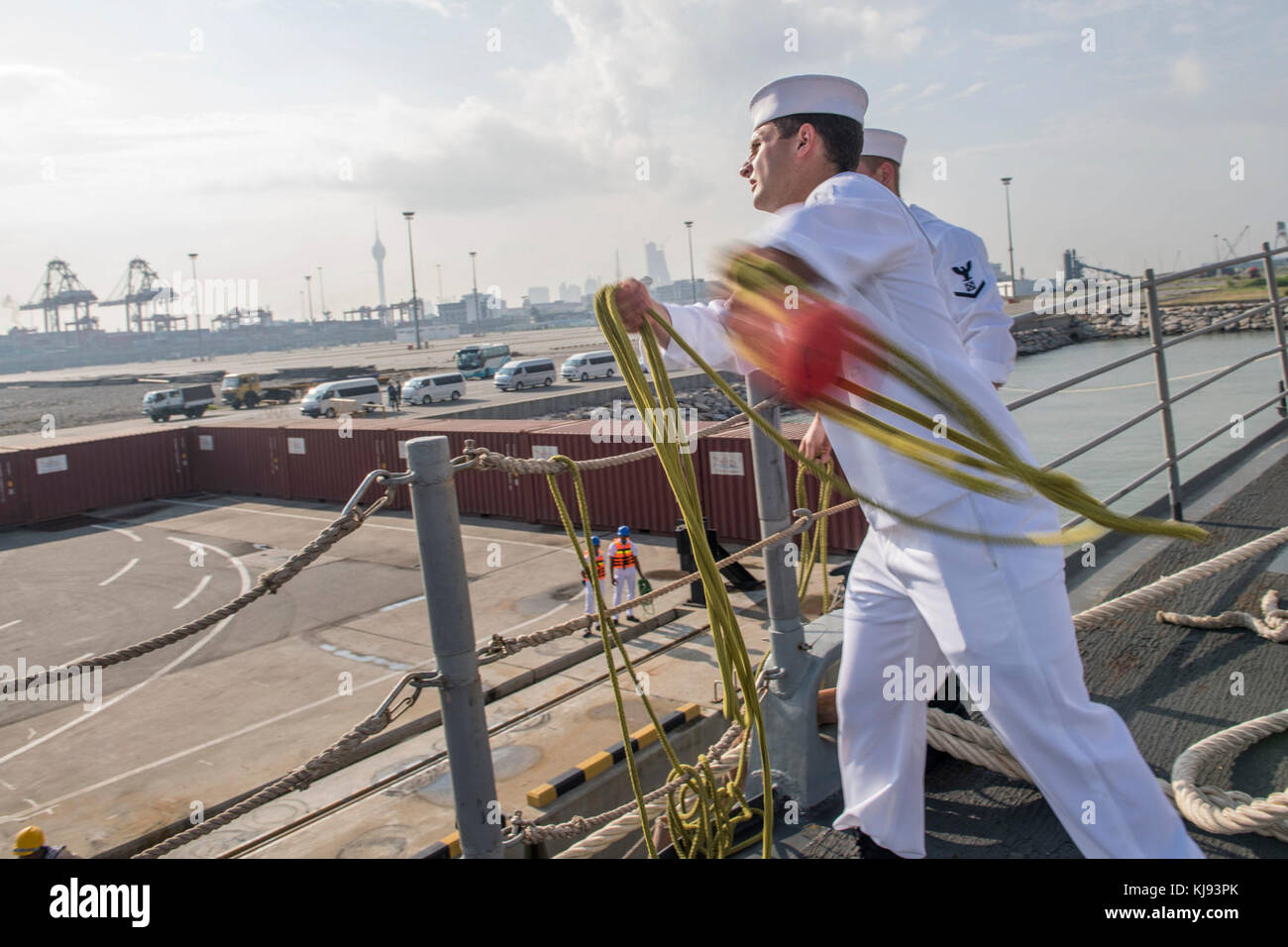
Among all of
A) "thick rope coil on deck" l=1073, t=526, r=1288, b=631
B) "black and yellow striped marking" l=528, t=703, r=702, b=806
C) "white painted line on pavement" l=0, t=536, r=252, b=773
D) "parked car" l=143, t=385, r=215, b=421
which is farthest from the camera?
"parked car" l=143, t=385, r=215, b=421

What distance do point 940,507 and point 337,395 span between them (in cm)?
4022

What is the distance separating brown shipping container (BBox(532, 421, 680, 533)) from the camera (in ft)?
56.7

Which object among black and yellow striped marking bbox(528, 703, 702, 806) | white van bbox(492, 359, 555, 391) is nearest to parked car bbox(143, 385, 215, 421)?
white van bbox(492, 359, 555, 391)

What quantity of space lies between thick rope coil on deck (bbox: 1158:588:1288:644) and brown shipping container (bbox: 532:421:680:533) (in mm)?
13168

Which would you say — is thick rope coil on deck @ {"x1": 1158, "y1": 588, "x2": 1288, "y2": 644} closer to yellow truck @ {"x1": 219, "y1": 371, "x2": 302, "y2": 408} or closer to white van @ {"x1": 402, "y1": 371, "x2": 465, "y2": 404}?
white van @ {"x1": 402, "y1": 371, "x2": 465, "y2": 404}

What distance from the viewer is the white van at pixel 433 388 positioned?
40.4m

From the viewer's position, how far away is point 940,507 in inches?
72.0

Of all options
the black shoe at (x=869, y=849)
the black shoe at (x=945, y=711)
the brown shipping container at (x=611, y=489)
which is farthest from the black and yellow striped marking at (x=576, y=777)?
the brown shipping container at (x=611, y=489)

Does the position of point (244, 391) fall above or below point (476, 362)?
below

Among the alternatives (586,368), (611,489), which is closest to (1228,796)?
(611,489)

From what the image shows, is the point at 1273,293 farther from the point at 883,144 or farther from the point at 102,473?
the point at 102,473

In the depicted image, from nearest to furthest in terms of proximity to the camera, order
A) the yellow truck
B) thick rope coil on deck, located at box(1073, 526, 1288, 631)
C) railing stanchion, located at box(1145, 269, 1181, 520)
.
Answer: thick rope coil on deck, located at box(1073, 526, 1288, 631)
railing stanchion, located at box(1145, 269, 1181, 520)
the yellow truck
